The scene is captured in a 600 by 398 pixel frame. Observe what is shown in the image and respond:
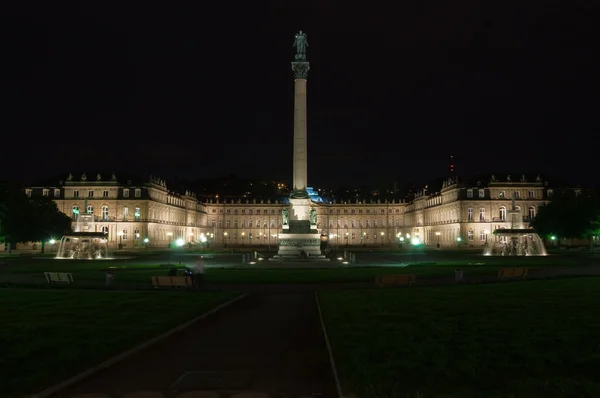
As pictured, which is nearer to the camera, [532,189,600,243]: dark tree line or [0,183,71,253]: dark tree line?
[0,183,71,253]: dark tree line

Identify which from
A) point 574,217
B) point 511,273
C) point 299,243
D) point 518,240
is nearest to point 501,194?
point 574,217

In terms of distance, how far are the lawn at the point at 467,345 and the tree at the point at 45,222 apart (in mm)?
75713

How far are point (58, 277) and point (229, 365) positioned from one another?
2466 cm

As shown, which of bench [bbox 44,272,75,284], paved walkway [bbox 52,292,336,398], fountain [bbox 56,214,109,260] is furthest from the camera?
fountain [bbox 56,214,109,260]

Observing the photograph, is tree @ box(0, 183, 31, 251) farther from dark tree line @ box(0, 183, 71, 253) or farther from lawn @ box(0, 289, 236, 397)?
lawn @ box(0, 289, 236, 397)

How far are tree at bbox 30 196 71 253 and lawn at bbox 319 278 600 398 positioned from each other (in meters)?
75.7

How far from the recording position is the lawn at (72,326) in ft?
42.6

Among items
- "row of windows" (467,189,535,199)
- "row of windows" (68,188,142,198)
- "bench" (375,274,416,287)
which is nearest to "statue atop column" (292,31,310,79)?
"bench" (375,274,416,287)

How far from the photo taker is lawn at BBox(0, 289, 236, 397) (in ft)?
42.6

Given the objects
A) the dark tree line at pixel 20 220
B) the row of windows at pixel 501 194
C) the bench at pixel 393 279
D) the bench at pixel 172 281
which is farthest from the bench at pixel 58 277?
the row of windows at pixel 501 194

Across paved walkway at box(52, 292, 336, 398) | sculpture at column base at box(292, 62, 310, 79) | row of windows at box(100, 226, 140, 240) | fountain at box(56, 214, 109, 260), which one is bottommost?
paved walkway at box(52, 292, 336, 398)

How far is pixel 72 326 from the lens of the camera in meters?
18.4

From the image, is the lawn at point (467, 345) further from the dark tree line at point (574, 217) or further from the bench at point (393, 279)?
the dark tree line at point (574, 217)

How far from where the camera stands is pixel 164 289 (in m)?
32.8
